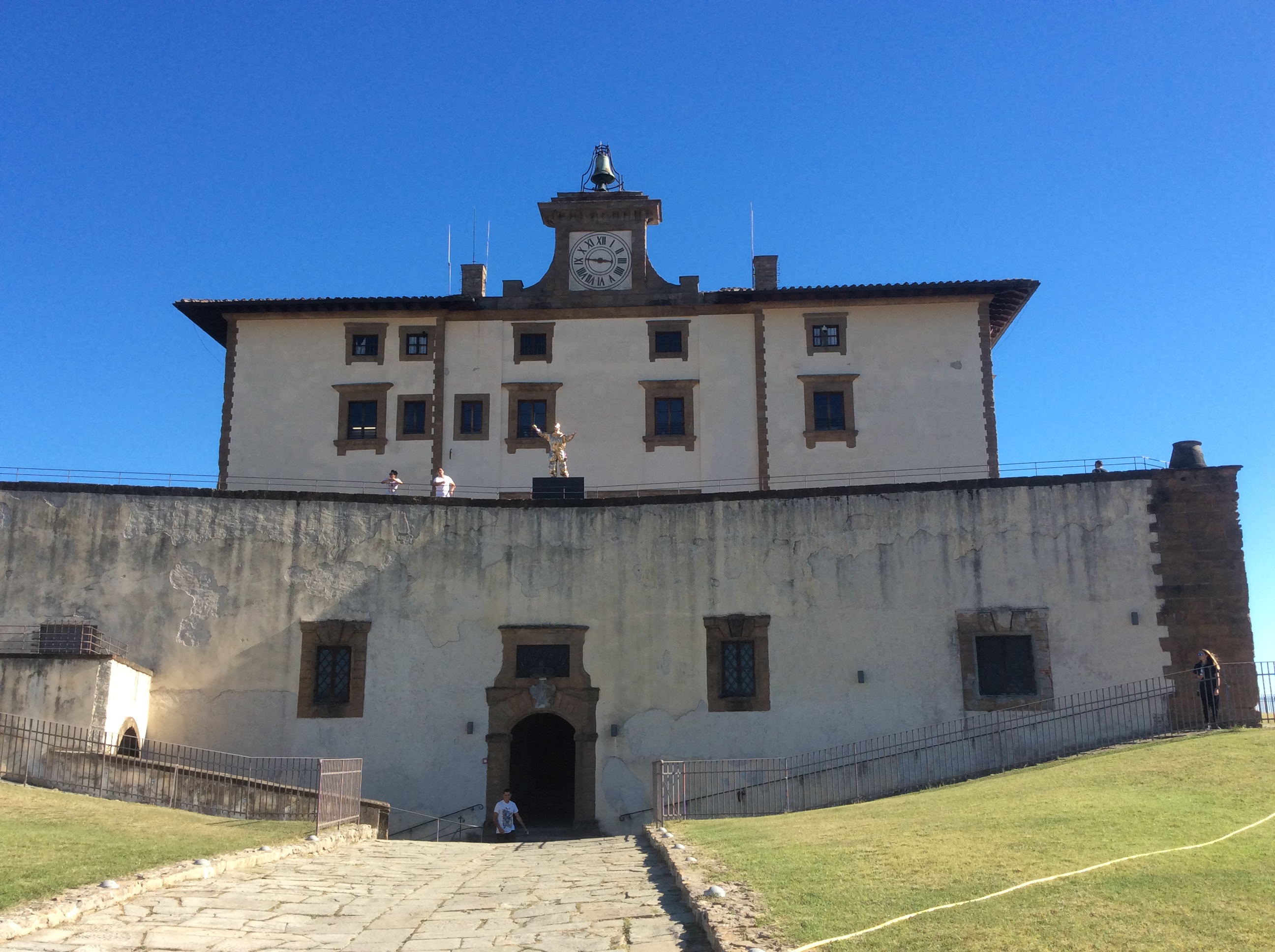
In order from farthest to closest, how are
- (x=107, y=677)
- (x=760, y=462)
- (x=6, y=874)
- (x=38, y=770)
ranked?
(x=760, y=462) → (x=107, y=677) → (x=38, y=770) → (x=6, y=874)

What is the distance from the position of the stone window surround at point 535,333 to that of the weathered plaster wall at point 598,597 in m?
8.30

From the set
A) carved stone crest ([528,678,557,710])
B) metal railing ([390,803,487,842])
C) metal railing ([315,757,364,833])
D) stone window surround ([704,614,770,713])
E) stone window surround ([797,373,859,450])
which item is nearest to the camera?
metal railing ([315,757,364,833])

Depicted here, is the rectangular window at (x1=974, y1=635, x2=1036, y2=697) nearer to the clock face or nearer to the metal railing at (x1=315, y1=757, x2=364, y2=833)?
the metal railing at (x1=315, y1=757, x2=364, y2=833)

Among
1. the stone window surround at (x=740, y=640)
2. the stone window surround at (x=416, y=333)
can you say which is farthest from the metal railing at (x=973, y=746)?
the stone window surround at (x=416, y=333)

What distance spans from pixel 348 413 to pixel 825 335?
42.1ft

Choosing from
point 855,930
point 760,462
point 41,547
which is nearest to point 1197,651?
point 760,462

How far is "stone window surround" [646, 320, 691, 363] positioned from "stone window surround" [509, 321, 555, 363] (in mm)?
2602

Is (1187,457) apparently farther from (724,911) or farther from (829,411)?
(724,911)

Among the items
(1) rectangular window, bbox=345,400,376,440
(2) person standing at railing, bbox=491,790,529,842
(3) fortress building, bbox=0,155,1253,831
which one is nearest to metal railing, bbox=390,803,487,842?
(3) fortress building, bbox=0,155,1253,831

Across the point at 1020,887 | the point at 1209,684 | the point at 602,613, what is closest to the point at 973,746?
the point at 1209,684

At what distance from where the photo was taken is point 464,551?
2470 cm

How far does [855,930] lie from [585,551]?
1688cm

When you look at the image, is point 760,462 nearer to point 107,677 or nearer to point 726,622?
point 726,622

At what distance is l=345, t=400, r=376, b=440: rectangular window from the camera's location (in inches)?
1259
